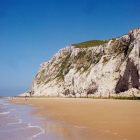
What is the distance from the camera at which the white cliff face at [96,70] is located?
50312 millimetres

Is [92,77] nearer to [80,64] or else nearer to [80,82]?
[80,82]

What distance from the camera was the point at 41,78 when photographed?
351 ft

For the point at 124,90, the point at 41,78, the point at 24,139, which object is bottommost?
the point at 24,139

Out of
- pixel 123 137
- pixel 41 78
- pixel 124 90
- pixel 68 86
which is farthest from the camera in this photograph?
pixel 41 78

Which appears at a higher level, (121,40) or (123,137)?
(121,40)

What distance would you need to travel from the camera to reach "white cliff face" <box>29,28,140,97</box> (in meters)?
50.3

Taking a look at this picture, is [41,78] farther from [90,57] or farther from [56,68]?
[90,57]

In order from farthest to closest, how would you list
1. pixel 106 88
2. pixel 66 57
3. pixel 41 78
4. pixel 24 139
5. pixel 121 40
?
pixel 41 78
pixel 66 57
pixel 121 40
pixel 106 88
pixel 24 139

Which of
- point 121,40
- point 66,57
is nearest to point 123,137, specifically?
point 121,40

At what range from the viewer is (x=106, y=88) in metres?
56.0

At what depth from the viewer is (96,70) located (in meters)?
64.8

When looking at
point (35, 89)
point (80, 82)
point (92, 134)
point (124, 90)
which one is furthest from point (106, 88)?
point (35, 89)

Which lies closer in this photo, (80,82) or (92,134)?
(92,134)

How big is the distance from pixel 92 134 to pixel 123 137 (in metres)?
1.73
